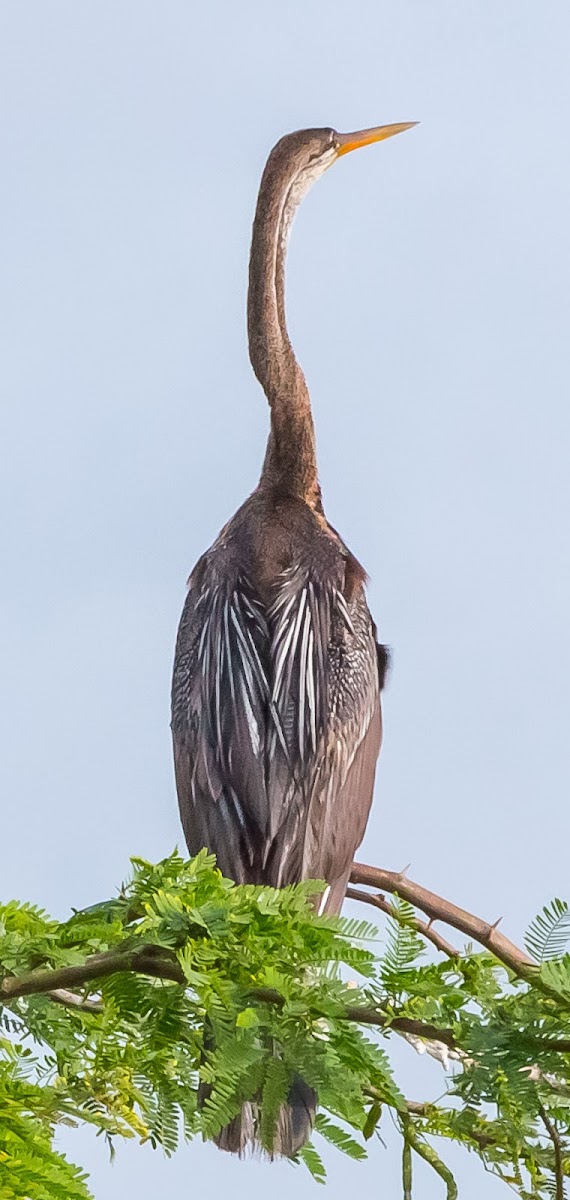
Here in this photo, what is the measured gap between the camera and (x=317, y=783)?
346 centimetres

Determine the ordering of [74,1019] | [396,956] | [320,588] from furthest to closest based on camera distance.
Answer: [320,588], [74,1019], [396,956]

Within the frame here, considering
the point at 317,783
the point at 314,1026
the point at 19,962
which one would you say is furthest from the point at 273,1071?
the point at 317,783

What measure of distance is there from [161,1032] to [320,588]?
2.02 metres

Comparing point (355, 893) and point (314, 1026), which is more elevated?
point (355, 893)

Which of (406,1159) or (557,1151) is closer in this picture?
(557,1151)

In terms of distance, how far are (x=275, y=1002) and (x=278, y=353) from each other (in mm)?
3101

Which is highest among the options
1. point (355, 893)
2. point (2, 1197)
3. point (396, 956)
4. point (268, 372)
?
point (268, 372)

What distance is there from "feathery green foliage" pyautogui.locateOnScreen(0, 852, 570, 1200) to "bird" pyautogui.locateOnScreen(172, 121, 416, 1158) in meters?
1.36

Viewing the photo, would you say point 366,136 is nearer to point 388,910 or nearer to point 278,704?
point 278,704

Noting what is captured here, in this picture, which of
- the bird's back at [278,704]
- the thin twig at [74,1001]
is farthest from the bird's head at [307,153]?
the thin twig at [74,1001]

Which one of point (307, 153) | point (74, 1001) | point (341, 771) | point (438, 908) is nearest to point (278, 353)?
point (307, 153)

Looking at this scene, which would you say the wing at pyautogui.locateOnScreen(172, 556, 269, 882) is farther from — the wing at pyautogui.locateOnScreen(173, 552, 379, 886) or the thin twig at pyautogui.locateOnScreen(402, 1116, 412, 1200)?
the thin twig at pyautogui.locateOnScreen(402, 1116, 412, 1200)

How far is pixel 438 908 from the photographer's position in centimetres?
337

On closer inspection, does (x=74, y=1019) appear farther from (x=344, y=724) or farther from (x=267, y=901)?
(x=344, y=724)
